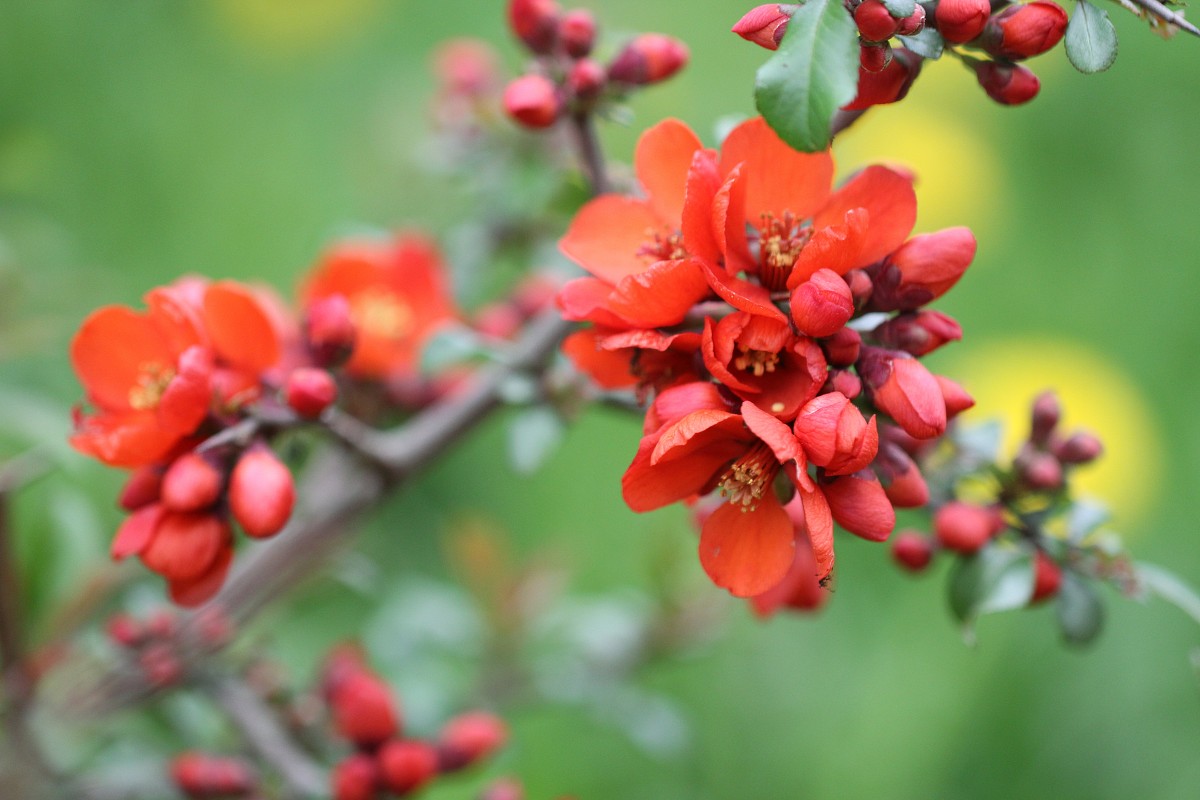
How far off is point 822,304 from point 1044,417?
419 mm

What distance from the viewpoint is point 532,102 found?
1009mm

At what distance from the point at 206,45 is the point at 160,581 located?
206 cm

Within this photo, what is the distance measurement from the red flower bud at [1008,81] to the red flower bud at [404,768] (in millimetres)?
788

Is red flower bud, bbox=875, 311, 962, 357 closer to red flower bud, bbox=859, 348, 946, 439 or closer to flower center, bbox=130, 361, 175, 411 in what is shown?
red flower bud, bbox=859, 348, 946, 439

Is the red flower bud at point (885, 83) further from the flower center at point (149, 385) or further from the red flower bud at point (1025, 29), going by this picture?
the flower center at point (149, 385)

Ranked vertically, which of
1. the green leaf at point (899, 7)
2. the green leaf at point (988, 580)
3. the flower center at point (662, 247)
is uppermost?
the green leaf at point (899, 7)

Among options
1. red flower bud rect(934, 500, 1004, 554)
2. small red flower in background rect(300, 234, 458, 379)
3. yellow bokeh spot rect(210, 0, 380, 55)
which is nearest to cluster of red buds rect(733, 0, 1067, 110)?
red flower bud rect(934, 500, 1004, 554)

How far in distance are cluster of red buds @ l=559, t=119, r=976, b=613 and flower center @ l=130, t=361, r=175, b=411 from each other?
35cm

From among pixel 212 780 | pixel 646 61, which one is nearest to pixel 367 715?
pixel 212 780

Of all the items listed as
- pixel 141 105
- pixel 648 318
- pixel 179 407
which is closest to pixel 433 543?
pixel 141 105

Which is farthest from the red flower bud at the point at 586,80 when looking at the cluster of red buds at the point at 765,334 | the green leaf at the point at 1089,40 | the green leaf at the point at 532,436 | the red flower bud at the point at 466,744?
the red flower bud at the point at 466,744

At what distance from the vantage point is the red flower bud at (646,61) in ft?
3.45

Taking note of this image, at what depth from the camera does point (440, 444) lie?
1253 millimetres

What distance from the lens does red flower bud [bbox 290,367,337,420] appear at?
36.0 inches
